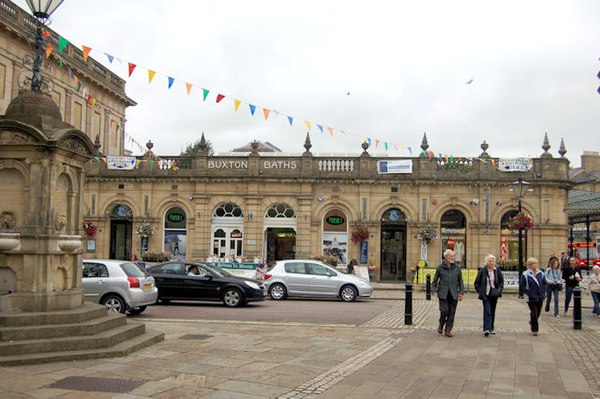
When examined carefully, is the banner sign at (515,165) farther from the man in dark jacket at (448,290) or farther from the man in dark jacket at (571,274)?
the man in dark jacket at (448,290)

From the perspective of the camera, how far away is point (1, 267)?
31.6 feet

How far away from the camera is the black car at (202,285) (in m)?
18.7

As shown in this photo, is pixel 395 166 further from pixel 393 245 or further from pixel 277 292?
pixel 277 292

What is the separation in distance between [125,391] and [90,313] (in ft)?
10.1

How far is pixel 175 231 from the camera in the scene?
114 feet

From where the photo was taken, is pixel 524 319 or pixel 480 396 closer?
pixel 480 396

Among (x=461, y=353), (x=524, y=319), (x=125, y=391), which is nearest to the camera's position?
(x=125, y=391)

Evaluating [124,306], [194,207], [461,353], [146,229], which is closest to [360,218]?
[194,207]

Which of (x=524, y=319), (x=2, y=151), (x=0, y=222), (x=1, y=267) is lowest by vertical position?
(x=524, y=319)

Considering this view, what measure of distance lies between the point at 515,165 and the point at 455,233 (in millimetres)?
4867

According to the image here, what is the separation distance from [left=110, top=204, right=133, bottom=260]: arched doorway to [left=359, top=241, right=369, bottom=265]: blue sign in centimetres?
1336

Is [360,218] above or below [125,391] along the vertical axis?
above

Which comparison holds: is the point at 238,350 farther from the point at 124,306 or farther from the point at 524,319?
the point at 524,319

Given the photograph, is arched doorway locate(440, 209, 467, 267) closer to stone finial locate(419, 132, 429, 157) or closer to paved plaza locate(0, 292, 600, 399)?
stone finial locate(419, 132, 429, 157)
